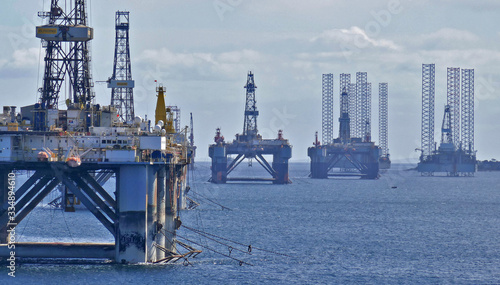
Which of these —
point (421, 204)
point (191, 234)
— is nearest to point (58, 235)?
point (191, 234)

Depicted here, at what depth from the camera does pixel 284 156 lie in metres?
173

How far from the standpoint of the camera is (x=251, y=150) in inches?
6855

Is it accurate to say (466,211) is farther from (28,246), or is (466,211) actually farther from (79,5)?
(28,246)

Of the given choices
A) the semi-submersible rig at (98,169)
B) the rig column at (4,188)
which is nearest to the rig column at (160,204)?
the semi-submersible rig at (98,169)

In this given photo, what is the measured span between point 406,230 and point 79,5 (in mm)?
34378

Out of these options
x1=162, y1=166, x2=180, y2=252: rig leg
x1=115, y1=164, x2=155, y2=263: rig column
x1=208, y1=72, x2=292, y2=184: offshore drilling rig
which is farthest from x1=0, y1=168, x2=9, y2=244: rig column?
x1=208, y1=72, x2=292, y2=184: offshore drilling rig

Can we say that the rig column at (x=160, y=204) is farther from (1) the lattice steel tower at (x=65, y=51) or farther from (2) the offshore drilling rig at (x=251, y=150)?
(2) the offshore drilling rig at (x=251, y=150)

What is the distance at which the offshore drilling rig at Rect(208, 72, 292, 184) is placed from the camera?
173875 mm

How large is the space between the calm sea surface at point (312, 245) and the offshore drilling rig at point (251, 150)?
6303 centimetres

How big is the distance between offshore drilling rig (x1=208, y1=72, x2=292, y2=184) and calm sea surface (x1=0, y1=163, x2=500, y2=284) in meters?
63.0

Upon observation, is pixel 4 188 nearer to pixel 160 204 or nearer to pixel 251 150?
pixel 160 204

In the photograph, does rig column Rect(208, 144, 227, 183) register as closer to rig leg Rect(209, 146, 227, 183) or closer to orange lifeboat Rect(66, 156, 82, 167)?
rig leg Rect(209, 146, 227, 183)

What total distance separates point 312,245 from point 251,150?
11214 centimetres

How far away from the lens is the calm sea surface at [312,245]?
150 feet
